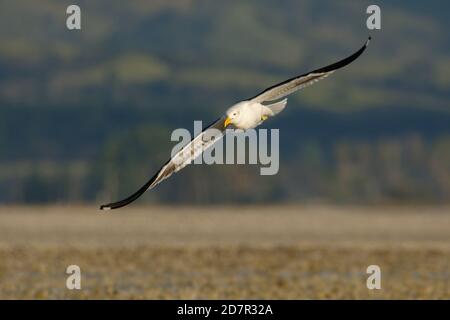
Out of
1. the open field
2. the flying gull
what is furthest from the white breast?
the open field

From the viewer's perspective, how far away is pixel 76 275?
1254 inches

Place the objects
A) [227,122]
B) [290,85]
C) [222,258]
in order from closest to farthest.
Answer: [290,85] → [227,122] → [222,258]

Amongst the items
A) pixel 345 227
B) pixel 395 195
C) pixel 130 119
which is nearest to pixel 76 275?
pixel 345 227

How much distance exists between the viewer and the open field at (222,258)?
94.6 ft

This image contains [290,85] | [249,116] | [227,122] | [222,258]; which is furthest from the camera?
[222,258]

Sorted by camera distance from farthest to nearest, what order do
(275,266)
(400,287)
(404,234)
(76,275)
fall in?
(404,234)
(275,266)
(76,275)
(400,287)

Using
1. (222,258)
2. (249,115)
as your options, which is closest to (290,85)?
(249,115)

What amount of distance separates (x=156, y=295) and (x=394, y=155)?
14800 cm

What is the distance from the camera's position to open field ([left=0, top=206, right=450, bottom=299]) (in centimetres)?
2883

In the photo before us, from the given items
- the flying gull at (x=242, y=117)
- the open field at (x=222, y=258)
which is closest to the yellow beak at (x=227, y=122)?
the flying gull at (x=242, y=117)

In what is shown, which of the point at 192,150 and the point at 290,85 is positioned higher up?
the point at 290,85

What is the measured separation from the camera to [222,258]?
38.6m

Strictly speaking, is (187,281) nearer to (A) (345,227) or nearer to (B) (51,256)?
(B) (51,256)

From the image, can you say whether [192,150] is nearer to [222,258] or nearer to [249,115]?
[249,115]
